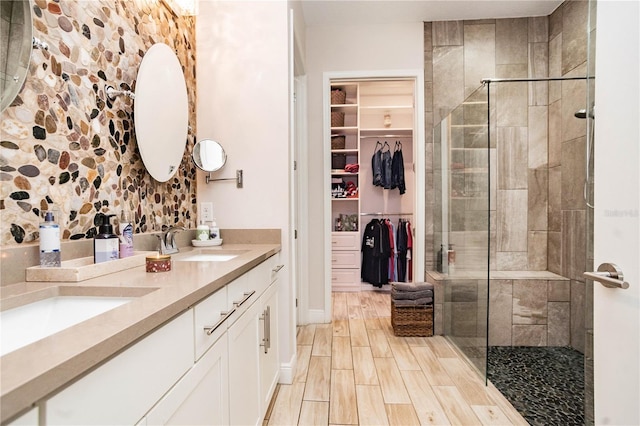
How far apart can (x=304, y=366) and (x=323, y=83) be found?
2507 mm

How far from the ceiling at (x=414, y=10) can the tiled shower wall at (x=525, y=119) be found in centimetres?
9

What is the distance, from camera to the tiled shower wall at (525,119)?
2.81 meters

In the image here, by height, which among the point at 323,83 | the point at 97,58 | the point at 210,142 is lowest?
the point at 210,142

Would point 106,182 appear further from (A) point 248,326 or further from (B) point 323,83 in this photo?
(B) point 323,83

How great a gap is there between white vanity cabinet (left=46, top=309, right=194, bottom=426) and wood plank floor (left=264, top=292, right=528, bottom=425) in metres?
1.19

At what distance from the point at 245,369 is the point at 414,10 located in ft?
10.4

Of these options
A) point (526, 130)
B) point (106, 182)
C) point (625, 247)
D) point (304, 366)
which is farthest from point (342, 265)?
point (625, 247)

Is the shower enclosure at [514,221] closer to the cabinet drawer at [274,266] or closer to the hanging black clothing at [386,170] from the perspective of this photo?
the cabinet drawer at [274,266]

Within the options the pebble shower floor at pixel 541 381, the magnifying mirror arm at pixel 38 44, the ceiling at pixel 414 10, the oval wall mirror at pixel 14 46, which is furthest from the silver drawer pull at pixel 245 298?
the ceiling at pixel 414 10

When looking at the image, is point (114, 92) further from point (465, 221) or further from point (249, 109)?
point (465, 221)

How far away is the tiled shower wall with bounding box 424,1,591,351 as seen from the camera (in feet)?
9.23

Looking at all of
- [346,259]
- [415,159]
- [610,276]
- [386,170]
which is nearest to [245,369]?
[610,276]

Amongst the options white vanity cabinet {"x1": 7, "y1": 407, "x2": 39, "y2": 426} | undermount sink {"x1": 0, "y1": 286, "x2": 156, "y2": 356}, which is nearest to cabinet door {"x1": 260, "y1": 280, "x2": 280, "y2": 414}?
undermount sink {"x1": 0, "y1": 286, "x2": 156, "y2": 356}

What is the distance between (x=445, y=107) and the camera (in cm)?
323
